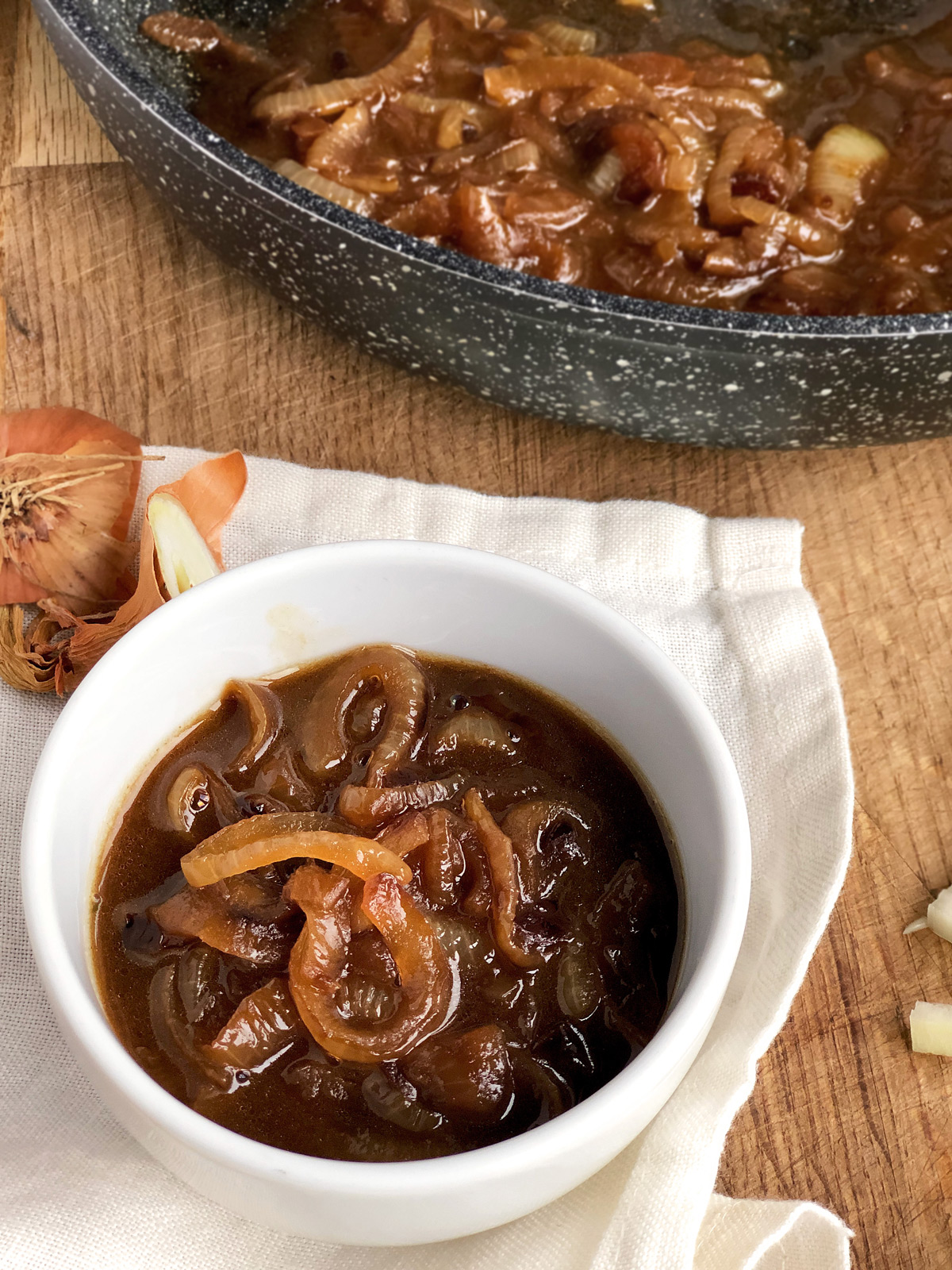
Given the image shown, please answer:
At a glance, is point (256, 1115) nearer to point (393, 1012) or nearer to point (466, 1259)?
point (393, 1012)

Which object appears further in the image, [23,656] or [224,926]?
[23,656]

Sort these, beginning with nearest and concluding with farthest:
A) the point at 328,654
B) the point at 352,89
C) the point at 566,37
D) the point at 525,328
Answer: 1. the point at 328,654
2. the point at 525,328
3. the point at 352,89
4. the point at 566,37

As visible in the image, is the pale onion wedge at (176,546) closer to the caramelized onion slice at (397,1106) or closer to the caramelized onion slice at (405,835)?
the caramelized onion slice at (405,835)

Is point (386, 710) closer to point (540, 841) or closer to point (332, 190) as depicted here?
point (540, 841)

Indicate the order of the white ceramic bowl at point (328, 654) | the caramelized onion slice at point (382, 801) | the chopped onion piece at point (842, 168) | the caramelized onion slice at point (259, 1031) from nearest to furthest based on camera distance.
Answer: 1. the white ceramic bowl at point (328, 654)
2. the caramelized onion slice at point (259, 1031)
3. the caramelized onion slice at point (382, 801)
4. the chopped onion piece at point (842, 168)

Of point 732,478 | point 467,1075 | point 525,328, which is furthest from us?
point 732,478

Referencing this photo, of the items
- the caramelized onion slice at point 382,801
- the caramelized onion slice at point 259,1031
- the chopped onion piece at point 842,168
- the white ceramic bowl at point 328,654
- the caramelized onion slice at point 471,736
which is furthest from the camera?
the chopped onion piece at point 842,168

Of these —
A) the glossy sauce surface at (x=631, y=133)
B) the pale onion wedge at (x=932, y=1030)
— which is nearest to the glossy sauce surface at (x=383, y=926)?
the pale onion wedge at (x=932, y=1030)

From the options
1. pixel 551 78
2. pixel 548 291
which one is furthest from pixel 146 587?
pixel 551 78
